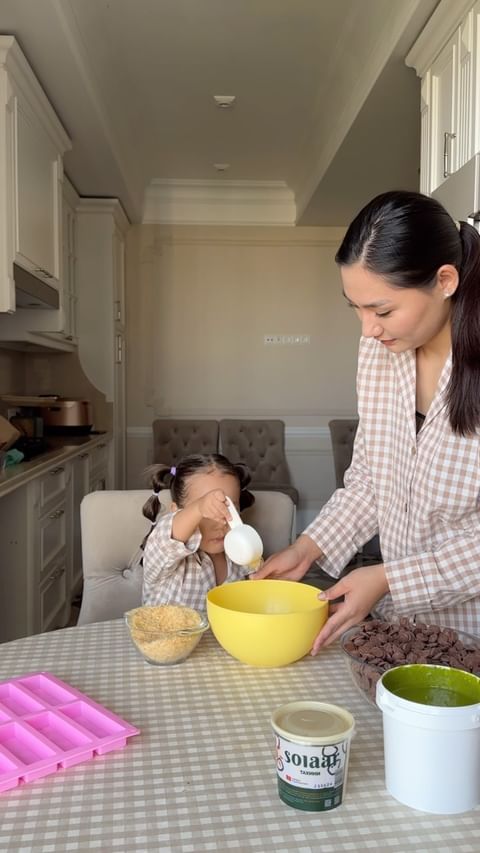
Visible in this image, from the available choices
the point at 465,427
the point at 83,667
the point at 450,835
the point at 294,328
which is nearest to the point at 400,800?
the point at 450,835

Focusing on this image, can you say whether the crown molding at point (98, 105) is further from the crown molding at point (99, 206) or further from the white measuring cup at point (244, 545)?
the white measuring cup at point (244, 545)

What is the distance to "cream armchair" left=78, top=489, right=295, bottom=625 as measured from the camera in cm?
155

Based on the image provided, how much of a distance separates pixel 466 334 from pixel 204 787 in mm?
805

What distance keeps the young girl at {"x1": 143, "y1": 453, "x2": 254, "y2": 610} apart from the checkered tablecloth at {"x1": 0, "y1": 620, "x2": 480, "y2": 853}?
→ 0.35 m

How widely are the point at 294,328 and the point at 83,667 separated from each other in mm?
4762

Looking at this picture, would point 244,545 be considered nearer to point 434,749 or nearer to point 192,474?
point 192,474

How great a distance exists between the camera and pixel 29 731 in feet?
2.74

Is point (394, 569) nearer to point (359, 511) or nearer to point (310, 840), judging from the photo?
point (359, 511)

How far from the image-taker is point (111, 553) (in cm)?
157

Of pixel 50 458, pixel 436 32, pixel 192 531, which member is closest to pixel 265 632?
pixel 192 531

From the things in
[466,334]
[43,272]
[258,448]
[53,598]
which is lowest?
[53,598]

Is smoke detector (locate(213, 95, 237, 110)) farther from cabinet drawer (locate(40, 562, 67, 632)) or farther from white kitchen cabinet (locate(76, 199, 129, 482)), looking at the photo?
cabinet drawer (locate(40, 562, 67, 632))

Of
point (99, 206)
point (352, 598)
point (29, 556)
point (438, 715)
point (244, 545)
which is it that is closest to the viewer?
point (438, 715)

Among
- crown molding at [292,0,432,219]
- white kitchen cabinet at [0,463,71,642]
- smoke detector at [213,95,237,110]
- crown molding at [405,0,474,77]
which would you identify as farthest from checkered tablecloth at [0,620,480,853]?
smoke detector at [213,95,237,110]
